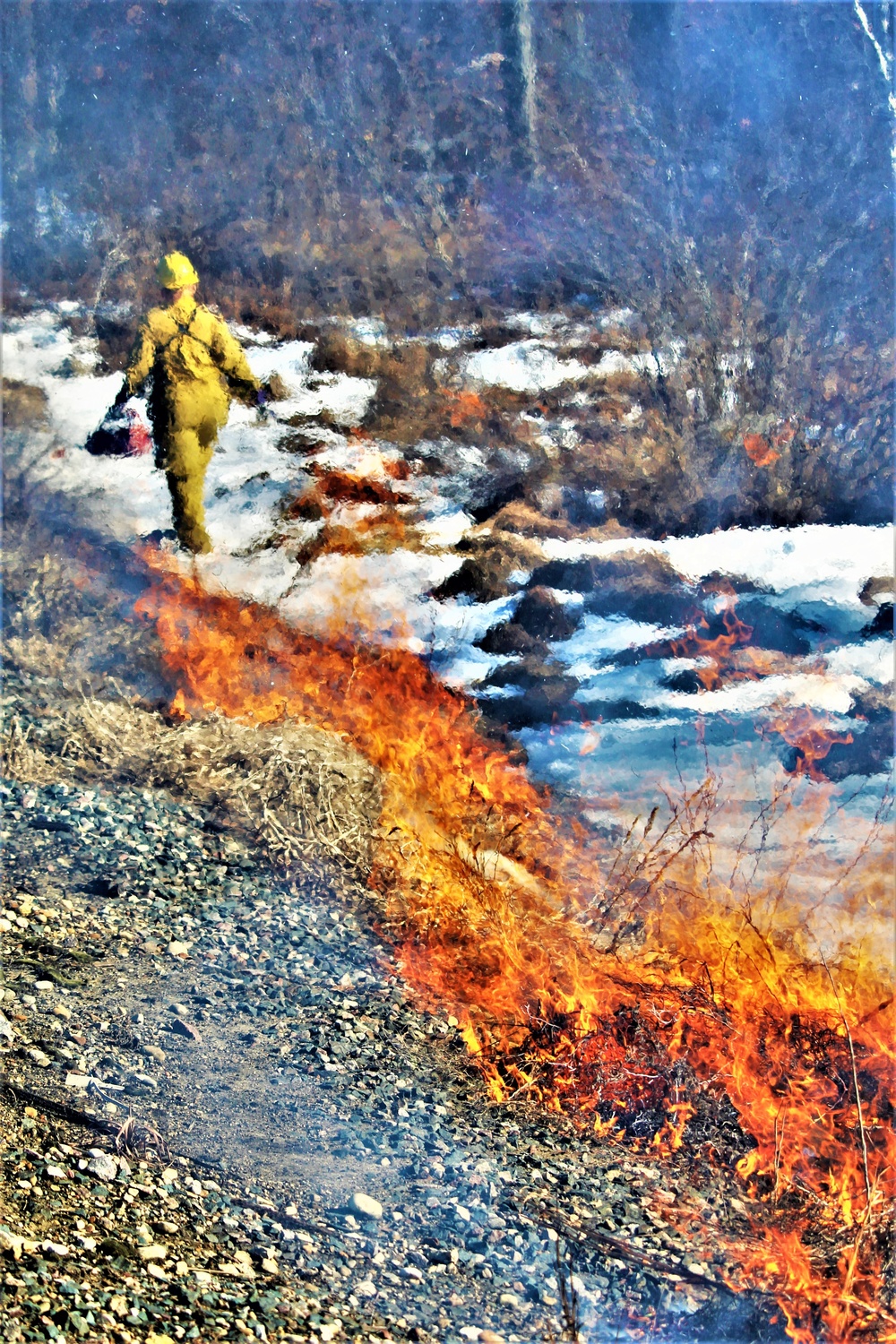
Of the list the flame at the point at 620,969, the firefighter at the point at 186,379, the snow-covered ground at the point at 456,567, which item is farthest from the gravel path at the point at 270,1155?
the firefighter at the point at 186,379

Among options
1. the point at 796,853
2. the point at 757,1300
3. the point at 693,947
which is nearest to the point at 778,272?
the point at 796,853

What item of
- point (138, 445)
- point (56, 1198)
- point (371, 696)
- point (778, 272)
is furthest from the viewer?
point (778, 272)

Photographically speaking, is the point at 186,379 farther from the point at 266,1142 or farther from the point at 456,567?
the point at 266,1142

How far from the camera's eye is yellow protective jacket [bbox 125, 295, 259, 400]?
4.87 metres

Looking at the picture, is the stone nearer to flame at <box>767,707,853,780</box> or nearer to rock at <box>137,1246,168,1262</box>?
rock at <box>137,1246,168,1262</box>

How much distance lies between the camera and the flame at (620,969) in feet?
9.65

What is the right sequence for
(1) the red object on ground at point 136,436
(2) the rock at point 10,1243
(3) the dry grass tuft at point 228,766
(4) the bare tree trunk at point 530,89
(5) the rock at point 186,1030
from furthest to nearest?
(4) the bare tree trunk at point 530,89 → (1) the red object on ground at point 136,436 → (3) the dry grass tuft at point 228,766 → (5) the rock at point 186,1030 → (2) the rock at point 10,1243

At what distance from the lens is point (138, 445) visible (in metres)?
5.08

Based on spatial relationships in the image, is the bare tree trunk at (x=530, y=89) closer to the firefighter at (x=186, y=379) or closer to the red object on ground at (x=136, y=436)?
the firefighter at (x=186, y=379)

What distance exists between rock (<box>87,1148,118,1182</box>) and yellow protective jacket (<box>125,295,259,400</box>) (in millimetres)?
3466

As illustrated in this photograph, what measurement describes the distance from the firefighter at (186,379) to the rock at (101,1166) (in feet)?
10.9

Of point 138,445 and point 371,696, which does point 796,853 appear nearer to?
point 371,696

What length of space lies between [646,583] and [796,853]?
5.42 feet

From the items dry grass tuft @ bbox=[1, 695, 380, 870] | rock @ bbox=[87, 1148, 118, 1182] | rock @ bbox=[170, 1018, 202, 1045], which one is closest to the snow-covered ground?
dry grass tuft @ bbox=[1, 695, 380, 870]
